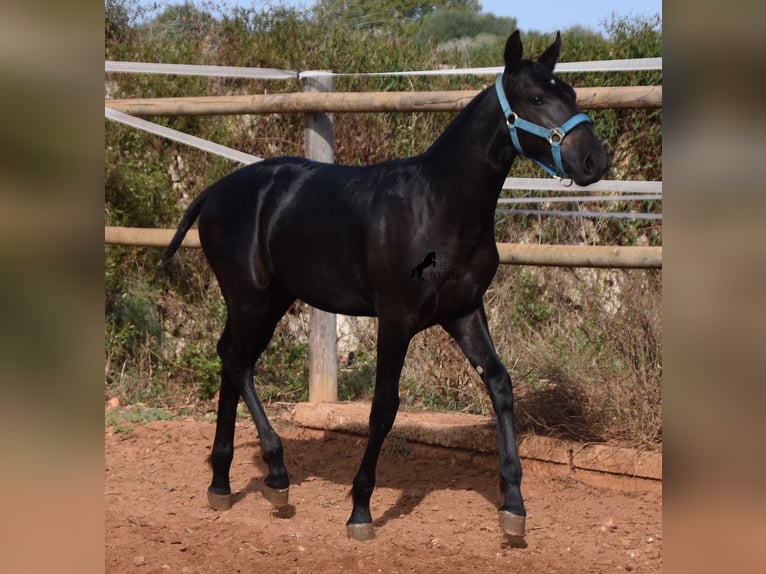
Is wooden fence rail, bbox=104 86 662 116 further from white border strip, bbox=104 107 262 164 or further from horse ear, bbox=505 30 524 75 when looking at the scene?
horse ear, bbox=505 30 524 75

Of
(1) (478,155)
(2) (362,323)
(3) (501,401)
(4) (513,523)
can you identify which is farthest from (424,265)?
(2) (362,323)

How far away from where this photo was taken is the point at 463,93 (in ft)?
17.7

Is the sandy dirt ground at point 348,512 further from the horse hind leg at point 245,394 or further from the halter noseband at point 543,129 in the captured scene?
the halter noseband at point 543,129

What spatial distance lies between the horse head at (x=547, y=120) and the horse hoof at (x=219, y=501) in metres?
2.43

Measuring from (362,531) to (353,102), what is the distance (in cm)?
262

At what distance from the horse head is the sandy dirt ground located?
64.7 inches

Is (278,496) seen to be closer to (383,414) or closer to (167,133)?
(383,414)

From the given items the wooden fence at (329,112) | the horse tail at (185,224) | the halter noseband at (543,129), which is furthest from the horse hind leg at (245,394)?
the halter noseband at (543,129)

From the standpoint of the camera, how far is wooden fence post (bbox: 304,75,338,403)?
6.20 meters

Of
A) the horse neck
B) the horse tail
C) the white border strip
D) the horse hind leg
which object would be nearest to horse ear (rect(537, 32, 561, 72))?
the horse neck

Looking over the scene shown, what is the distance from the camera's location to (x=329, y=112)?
6.08 m

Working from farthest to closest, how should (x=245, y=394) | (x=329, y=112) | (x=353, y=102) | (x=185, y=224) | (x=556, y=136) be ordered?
(x=329, y=112), (x=353, y=102), (x=185, y=224), (x=245, y=394), (x=556, y=136)
